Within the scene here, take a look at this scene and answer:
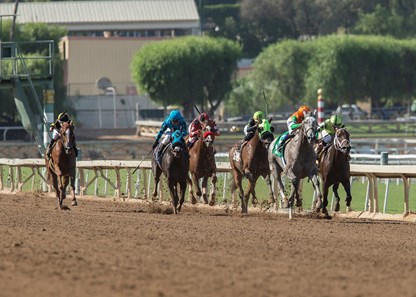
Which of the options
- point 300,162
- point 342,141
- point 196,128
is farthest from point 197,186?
point 342,141

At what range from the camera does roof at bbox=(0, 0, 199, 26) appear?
89863 mm

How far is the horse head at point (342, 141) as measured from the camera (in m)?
18.9

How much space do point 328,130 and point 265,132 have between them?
102 cm

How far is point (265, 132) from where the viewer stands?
20406 millimetres

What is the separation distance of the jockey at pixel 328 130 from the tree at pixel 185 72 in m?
52.4

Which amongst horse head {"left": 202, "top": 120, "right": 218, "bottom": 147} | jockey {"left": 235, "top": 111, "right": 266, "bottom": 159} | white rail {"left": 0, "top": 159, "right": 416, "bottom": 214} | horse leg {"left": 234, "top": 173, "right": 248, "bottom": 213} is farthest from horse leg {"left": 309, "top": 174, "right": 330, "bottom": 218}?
horse head {"left": 202, "top": 120, "right": 218, "bottom": 147}

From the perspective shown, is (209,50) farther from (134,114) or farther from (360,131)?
(360,131)

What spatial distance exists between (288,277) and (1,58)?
2318 cm

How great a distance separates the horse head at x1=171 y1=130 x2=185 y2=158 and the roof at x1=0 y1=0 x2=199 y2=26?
69471mm

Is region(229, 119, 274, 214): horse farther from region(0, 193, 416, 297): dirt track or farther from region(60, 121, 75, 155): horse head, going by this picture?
region(60, 121, 75, 155): horse head

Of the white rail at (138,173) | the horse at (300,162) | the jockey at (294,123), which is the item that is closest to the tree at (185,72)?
the white rail at (138,173)

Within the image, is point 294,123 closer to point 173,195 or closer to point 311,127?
point 311,127

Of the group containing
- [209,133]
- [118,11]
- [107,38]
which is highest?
[118,11]

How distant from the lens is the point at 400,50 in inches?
3110
